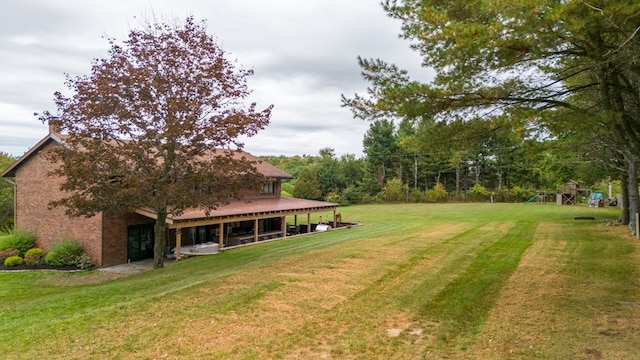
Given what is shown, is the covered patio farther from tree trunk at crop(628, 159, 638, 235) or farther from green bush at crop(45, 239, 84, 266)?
tree trunk at crop(628, 159, 638, 235)

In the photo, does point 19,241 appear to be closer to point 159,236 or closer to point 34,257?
point 34,257

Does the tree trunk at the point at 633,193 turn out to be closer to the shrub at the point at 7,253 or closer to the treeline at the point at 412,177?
the treeline at the point at 412,177

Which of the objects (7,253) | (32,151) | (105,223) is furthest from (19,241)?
(105,223)

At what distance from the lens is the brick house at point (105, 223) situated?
1692cm

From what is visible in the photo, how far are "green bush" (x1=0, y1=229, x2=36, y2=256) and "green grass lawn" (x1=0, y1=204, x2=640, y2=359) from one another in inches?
215

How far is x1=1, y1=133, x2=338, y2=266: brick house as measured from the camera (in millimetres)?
16922

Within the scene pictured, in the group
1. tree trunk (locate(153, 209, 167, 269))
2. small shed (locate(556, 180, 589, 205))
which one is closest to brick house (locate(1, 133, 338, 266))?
tree trunk (locate(153, 209, 167, 269))

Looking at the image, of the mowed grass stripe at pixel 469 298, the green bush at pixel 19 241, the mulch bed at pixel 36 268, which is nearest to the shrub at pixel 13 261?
the mulch bed at pixel 36 268

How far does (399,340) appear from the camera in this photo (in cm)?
621

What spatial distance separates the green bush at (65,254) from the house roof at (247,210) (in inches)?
119

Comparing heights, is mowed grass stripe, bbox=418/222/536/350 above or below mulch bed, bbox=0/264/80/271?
above

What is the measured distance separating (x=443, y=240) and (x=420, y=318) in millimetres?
10573

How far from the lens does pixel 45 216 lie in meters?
18.8

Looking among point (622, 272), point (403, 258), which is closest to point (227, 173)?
point (403, 258)
